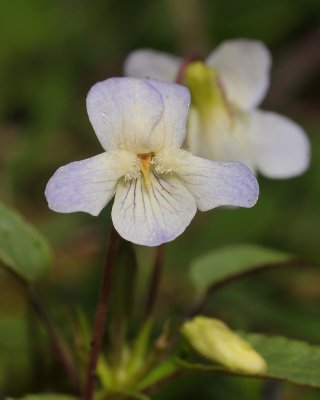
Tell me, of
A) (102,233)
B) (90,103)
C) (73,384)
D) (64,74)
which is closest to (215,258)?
(73,384)

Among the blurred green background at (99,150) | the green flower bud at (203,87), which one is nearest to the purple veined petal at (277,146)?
the green flower bud at (203,87)

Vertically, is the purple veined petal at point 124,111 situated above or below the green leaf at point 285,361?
above

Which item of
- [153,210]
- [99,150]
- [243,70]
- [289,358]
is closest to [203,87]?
[243,70]

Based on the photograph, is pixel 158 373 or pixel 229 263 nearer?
pixel 158 373

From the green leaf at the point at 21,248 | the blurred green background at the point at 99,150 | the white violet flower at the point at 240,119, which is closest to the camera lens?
the green leaf at the point at 21,248

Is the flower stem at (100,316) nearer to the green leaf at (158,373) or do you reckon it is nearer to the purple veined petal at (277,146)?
the green leaf at (158,373)

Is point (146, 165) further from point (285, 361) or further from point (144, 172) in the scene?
point (285, 361)
